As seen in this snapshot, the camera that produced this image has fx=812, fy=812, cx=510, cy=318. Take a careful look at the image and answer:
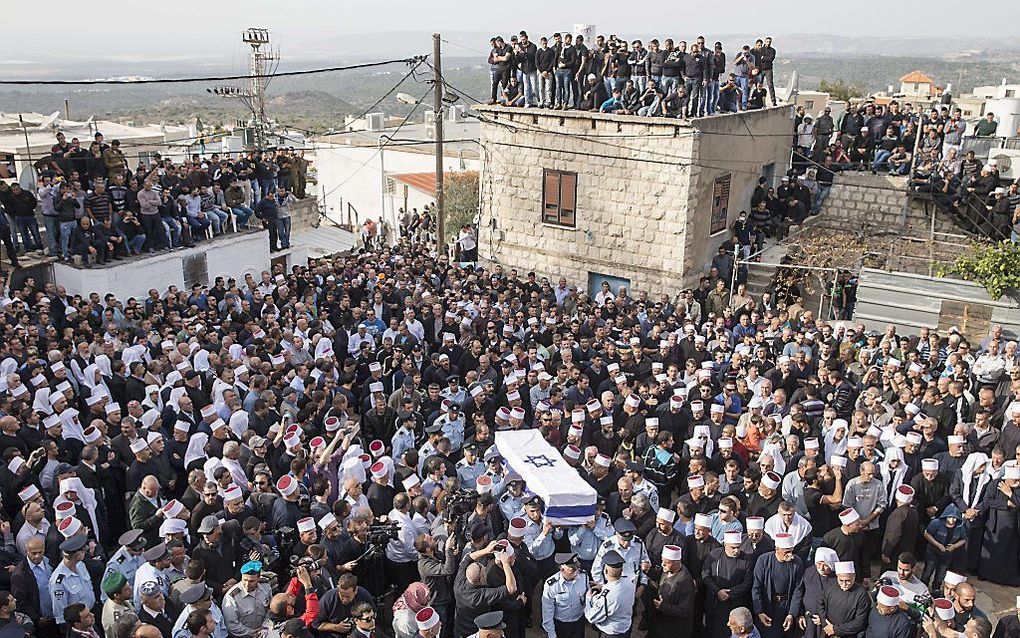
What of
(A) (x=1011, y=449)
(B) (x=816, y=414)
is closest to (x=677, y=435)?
(B) (x=816, y=414)

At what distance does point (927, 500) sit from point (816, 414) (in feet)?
6.83

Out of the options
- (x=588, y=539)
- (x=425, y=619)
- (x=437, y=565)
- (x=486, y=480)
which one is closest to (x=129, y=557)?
(x=437, y=565)

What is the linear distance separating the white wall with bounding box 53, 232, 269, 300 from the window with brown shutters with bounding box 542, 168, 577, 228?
7.09 metres

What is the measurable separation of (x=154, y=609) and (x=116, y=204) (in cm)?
1255

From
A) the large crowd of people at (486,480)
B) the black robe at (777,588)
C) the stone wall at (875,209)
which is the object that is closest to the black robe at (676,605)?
the large crowd of people at (486,480)

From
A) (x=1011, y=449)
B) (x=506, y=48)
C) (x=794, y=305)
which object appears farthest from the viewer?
(x=506, y=48)

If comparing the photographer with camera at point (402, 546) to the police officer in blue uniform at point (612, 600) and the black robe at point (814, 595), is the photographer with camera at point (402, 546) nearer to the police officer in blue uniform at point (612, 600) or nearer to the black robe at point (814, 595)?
the police officer in blue uniform at point (612, 600)

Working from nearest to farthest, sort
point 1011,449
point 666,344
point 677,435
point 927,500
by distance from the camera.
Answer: point 927,500, point 1011,449, point 677,435, point 666,344

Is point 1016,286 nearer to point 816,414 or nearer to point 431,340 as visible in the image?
point 816,414

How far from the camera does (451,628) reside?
773 cm

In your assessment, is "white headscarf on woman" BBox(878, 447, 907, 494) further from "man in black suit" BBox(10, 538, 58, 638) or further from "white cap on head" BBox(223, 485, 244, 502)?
"man in black suit" BBox(10, 538, 58, 638)

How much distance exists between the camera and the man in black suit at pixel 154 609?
20.7 ft

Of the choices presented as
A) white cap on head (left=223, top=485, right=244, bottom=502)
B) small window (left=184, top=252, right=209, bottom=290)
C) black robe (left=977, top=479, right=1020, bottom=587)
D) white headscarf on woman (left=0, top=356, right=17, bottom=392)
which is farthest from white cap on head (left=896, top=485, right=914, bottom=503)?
small window (left=184, top=252, right=209, bottom=290)

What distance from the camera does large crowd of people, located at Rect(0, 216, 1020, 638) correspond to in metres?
6.77
